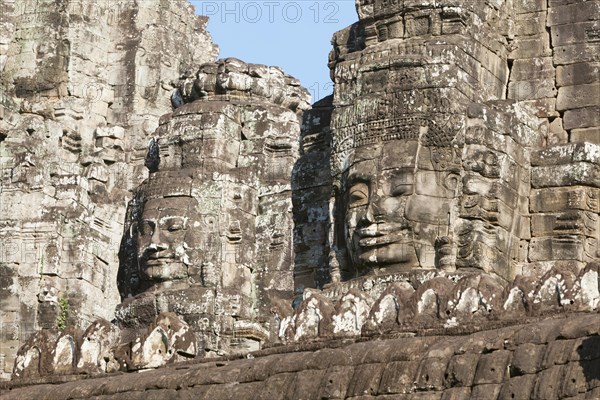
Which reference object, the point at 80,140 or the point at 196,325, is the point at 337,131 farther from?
the point at 80,140

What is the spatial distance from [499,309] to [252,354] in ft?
13.2

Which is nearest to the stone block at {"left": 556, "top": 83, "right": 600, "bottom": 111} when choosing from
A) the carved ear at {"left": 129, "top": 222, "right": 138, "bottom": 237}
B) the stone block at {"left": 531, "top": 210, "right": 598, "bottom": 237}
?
the stone block at {"left": 531, "top": 210, "right": 598, "bottom": 237}

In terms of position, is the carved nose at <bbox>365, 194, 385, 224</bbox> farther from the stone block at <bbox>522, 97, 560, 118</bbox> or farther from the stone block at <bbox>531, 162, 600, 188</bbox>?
the stone block at <bbox>522, 97, 560, 118</bbox>

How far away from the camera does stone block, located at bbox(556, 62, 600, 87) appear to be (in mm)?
38969

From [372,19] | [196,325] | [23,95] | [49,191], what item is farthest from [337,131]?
[23,95]

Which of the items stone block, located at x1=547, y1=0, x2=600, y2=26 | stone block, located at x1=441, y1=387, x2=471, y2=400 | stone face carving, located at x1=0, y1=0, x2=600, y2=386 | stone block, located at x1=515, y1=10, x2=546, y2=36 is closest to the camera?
stone block, located at x1=441, y1=387, x2=471, y2=400

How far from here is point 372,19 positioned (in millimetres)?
39656

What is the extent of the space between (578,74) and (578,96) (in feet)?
1.11

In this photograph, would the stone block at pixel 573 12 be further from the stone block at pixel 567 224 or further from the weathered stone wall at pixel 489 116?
the stone block at pixel 567 224

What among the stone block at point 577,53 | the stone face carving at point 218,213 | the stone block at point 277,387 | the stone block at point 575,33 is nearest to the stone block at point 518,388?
the stone block at point 277,387

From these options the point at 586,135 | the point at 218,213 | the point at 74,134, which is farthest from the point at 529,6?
the point at 74,134

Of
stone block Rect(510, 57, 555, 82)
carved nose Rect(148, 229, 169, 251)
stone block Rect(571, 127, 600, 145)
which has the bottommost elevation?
carved nose Rect(148, 229, 169, 251)

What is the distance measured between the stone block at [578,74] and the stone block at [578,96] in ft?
0.23

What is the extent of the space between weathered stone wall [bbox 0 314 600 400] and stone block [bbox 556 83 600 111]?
215 inches
